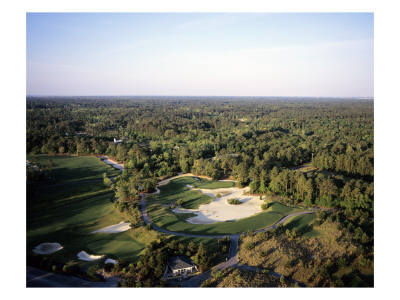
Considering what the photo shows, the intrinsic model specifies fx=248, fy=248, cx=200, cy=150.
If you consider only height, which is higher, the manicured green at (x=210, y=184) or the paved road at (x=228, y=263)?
the manicured green at (x=210, y=184)

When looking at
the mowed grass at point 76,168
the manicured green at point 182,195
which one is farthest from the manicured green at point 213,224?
the mowed grass at point 76,168

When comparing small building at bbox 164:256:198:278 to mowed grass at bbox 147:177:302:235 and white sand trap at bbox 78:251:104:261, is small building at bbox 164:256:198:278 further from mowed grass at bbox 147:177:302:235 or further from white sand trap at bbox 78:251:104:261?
white sand trap at bbox 78:251:104:261

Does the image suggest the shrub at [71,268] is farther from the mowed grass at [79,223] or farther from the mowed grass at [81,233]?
the mowed grass at [81,233]

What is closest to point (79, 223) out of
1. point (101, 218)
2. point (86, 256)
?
point (101, 218)

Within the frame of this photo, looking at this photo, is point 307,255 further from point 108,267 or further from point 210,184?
point 210,184

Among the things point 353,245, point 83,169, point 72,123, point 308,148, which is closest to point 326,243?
point 353,245

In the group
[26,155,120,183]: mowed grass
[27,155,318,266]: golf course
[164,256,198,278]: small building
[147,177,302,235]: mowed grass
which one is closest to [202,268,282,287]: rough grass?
[164,256,198,278]: small building
